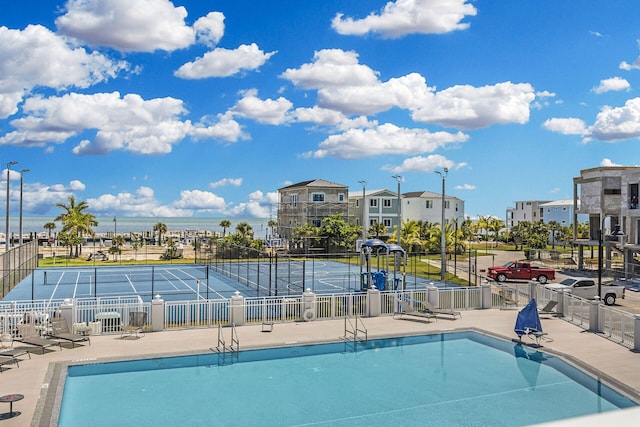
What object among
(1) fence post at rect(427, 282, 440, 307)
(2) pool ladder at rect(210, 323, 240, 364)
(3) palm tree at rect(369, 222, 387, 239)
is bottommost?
(2) pool ladder at rect(210, 323, 240, 364)

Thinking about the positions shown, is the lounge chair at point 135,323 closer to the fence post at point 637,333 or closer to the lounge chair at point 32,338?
the lounge chair at point 32,338

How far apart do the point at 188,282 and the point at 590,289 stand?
27.0 metres

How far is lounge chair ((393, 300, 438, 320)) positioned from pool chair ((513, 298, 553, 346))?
4.36 meters

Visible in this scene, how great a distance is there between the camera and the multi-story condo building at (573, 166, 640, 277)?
44.3 m

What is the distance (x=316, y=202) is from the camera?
252 feet

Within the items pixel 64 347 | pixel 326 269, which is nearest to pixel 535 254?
pixel 326 269

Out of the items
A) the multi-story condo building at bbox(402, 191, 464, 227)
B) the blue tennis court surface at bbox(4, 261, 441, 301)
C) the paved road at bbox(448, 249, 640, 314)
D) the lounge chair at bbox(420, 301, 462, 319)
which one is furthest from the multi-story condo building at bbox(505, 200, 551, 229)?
the lounge chair at bbox(420, 301, 462, 319)

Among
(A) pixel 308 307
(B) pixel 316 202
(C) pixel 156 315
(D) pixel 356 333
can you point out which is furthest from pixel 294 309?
(B) pixel 316 202

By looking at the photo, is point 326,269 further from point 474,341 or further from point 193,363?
point 193,363

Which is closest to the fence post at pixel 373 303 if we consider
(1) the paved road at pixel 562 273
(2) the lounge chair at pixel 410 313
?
(2) the lounge chair at pixel 410 313

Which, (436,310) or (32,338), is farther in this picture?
(436,310)

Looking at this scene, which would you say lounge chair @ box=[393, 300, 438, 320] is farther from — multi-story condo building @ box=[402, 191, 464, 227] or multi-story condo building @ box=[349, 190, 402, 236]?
multi-story condo building @ box=[402, 191, 464, 227]

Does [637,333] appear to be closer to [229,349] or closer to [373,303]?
[373,303]

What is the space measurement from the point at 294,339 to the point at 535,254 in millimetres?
53448
